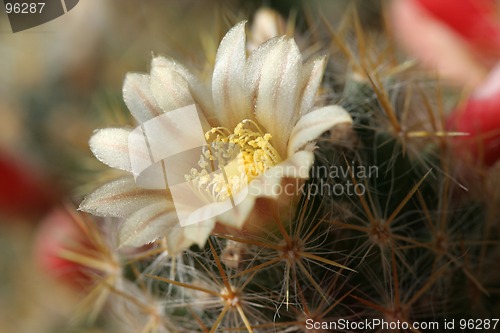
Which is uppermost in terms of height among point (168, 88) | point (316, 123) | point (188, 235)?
point (168, 88)

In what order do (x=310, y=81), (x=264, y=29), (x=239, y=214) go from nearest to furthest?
(x=239, y=214)
(x=310, y=81)
(x=264, y=29)

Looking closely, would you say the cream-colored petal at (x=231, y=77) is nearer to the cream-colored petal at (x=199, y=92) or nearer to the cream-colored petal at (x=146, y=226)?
the cream-colored petal at (x=199, y=92)

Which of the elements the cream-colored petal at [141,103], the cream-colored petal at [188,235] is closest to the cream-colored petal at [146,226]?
the cream-colored petal at [188,235]

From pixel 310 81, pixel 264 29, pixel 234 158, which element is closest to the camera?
pixel 310 81

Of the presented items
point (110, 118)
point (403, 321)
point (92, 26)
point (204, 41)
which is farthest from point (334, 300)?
point (92, 26)

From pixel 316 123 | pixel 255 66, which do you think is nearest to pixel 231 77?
pixel 255 66

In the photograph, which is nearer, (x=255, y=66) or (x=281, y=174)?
(x=281, y=174)

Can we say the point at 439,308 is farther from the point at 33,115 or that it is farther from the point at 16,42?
the point at 16,42

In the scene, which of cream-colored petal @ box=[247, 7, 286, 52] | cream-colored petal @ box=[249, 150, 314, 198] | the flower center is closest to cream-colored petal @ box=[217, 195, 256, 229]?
cream-colored petal @ box=[249, 150, 314, 198]

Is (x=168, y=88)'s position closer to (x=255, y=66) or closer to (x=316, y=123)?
(x=255, y=66)
